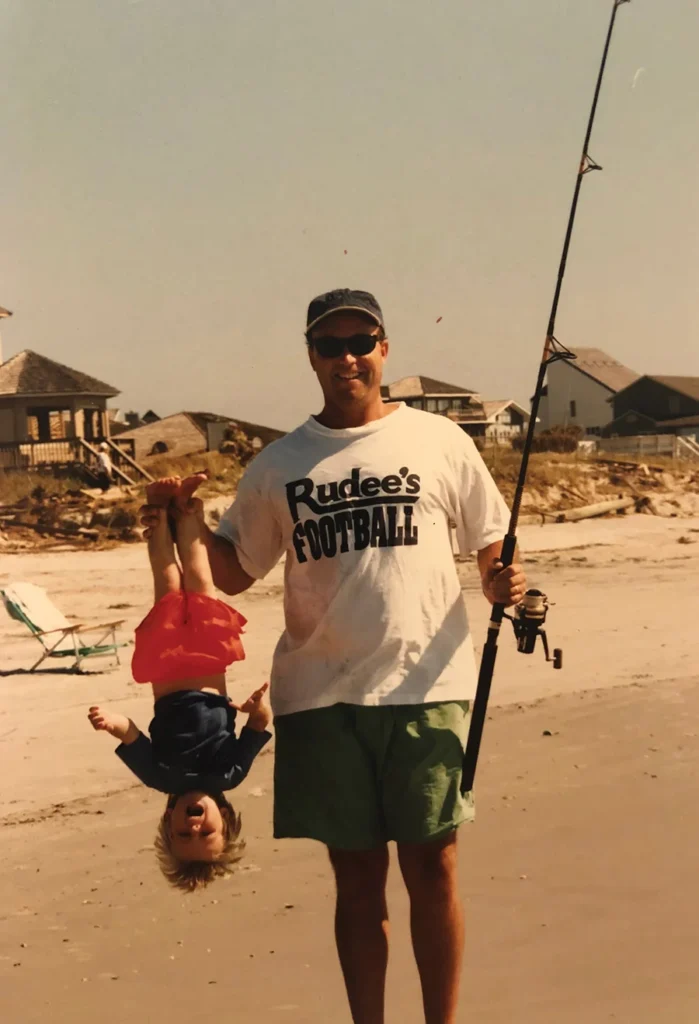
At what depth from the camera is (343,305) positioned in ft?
8.63

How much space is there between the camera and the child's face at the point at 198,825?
105 inches

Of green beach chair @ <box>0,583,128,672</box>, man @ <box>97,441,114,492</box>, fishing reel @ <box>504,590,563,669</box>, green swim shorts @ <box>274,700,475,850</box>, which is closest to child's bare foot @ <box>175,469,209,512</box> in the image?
green swim shorts @ <box>274,700,475,850</box>

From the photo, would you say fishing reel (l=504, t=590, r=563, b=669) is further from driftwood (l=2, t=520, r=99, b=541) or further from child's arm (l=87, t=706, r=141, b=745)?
driftwood (l=2, t=520, r=99, b=541)

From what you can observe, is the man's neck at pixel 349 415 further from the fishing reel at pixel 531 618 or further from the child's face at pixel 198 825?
the child's face at pixel 198 825

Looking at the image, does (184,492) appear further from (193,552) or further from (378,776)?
(378,776)

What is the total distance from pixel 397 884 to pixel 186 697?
1.86 meters

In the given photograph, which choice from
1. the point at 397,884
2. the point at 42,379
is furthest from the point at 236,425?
the point at 397,884

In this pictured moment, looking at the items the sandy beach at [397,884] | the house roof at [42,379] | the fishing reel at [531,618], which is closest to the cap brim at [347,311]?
the fishing reel at [531,618]

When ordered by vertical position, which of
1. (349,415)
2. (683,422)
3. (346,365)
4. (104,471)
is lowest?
(683,422)

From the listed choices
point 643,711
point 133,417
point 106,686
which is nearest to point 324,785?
point 643,711

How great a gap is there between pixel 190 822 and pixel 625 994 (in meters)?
1.46

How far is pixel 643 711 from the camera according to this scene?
6.64 m

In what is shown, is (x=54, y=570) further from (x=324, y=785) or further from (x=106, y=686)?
(x=324, y=785)

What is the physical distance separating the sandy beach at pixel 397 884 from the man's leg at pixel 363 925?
26.9 inches
